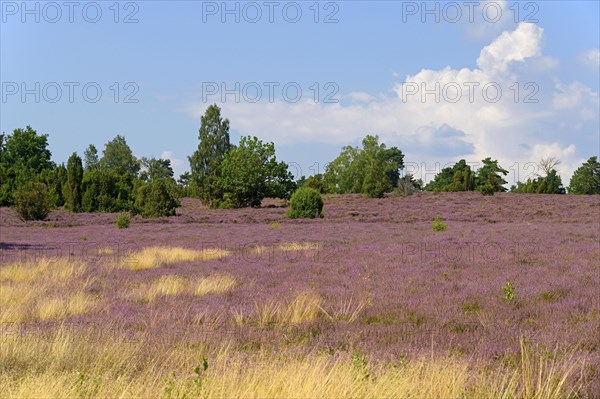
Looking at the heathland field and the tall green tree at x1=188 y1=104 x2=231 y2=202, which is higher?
the tall green tree at x1=188 y1=104 x2=231 y2=202

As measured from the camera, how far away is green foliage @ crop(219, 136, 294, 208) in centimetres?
6150

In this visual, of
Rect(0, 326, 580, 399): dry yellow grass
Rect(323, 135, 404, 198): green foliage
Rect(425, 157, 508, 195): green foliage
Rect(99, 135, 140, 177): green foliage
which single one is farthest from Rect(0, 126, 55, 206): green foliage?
Rect(0, 326, 580, 399): dry yellow grass

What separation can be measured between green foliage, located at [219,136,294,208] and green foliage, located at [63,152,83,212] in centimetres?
1254

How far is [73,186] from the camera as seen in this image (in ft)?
187

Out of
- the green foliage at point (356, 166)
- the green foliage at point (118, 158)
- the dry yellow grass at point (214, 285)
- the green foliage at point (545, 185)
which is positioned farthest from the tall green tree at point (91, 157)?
the dry yellow grass at point (214, 285)

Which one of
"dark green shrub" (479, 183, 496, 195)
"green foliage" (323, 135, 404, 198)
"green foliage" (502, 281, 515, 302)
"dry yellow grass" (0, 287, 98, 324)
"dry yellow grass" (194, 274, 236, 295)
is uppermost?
"green foliage" (323, 135, 404, 198)

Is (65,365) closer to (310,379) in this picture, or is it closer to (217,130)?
(310,379)

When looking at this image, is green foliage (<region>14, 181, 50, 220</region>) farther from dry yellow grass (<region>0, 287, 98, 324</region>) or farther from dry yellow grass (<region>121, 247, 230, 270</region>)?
dry yellow grass (<region>0, 287, 98, 324</region>)

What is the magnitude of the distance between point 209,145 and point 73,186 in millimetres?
31896

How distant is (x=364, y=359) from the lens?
6.35m

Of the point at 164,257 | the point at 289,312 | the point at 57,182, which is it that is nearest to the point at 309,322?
the point at 289,312

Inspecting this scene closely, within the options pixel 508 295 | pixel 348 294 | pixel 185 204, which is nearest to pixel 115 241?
pixel 348 294

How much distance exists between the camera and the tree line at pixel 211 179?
48.0 metres

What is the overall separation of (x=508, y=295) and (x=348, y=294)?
109 inches
